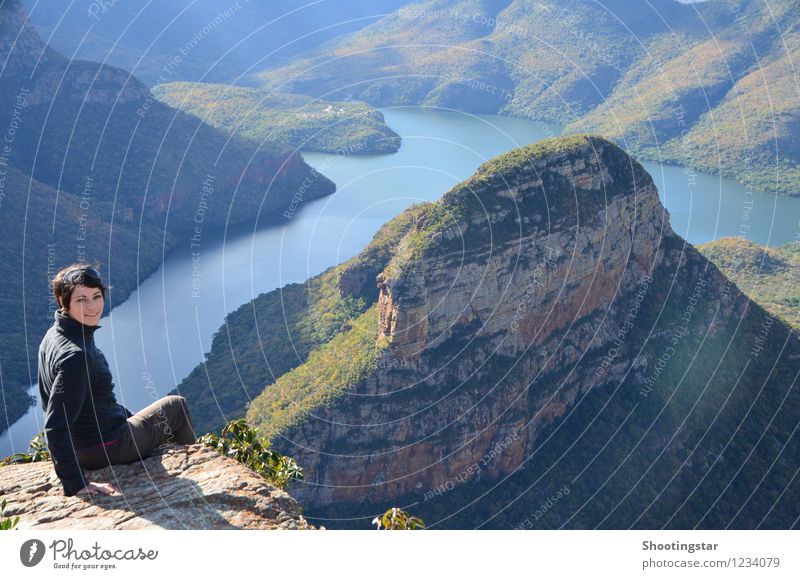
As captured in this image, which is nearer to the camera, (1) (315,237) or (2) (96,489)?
(2) (96,489)

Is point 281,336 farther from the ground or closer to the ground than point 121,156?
closer to the ground

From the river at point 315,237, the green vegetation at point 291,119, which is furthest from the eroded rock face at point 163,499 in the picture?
the green vegetation at point 291,119

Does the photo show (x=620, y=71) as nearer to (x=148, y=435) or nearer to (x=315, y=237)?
(x=315, y=237)

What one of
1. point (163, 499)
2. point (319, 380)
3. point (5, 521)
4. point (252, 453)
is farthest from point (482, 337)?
point (5, 521)

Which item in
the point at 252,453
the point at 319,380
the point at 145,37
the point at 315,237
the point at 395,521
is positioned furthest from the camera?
the point at 145,37

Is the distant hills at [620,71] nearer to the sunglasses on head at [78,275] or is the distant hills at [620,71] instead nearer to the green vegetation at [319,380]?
the green vegetation at [319,380]

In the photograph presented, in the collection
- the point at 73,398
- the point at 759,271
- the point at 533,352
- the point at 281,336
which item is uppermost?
the point at 759,271
